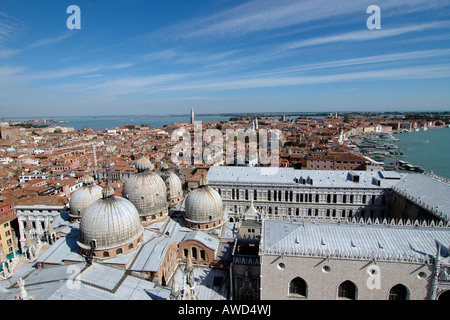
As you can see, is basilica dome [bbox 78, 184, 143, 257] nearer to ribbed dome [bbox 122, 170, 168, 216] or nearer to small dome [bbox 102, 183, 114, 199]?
small dome [bbox 102, 183, 114, 199]

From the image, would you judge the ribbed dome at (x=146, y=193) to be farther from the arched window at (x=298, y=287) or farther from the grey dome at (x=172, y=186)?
the arched window at (x=298, y=287)

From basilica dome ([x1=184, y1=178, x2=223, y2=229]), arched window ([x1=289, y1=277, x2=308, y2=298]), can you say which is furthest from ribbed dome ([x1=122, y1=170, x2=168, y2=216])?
arched window ([x1=289, y1=277, x2=308, y2=298])

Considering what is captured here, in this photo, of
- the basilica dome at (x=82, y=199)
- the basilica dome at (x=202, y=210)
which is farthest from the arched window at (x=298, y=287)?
the basilica dome at (x=82, y=199)

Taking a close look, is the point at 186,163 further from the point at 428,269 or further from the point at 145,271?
the point at 428,269

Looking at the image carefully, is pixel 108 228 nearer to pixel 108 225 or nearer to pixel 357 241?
pixel 108 225

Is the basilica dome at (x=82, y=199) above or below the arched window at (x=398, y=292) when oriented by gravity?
above
